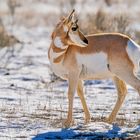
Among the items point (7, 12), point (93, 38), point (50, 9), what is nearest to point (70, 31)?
point (93, 38)

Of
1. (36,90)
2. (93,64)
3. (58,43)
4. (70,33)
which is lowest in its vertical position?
(36,90)

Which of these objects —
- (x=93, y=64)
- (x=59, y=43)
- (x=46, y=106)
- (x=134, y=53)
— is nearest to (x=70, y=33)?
(x=59, y=43)

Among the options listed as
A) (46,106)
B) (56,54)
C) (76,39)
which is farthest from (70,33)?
(46,106)

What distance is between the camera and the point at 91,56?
9391 millimetres

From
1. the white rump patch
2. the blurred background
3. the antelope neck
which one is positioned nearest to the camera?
the white rump patch

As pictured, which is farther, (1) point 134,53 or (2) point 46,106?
(2) point 46,106

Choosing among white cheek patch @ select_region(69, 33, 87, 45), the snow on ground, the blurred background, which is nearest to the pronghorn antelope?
white cheek patch @ select_region(69, 33, 87, 45)

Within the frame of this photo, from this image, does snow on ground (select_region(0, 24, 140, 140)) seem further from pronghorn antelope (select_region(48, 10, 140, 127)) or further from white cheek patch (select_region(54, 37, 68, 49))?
white cheek patch (select_region(54, 37, 68, 49))

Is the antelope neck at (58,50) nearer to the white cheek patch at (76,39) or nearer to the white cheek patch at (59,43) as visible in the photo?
the white cheek patch at (59,43)

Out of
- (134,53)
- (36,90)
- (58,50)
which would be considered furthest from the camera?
(36,90)

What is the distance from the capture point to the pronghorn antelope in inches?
368

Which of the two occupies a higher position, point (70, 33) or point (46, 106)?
point (70, 33)

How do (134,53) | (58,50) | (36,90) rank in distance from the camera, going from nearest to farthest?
(134,53), (58,50), (36,90)

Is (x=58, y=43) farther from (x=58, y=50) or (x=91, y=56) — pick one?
(x=91, y=56)
